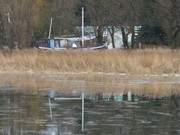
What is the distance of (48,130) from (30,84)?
1404 cm

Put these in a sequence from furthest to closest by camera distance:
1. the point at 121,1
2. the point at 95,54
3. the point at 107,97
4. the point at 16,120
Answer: the point at 121,1, the point at 95,54, the point at 107,97, the point at 16,120

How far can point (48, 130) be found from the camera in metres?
12.9

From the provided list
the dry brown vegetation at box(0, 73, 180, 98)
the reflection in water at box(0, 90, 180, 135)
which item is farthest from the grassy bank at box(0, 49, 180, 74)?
the reflection in water at box(0, 90, 180, 135)

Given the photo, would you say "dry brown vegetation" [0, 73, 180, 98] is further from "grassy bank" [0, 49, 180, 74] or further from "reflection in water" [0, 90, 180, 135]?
"reflection in water" [0, 90, 180, 135]

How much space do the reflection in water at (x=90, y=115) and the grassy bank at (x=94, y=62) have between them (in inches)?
479

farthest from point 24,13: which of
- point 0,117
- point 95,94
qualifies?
point 0,117

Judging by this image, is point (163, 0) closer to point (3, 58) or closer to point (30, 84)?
point (3, 58)

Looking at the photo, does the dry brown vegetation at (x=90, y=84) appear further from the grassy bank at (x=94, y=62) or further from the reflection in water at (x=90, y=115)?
the reflection in water at (x=90, y=115)

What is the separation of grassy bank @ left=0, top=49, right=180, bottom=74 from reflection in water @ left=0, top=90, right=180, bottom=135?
12.2 meters

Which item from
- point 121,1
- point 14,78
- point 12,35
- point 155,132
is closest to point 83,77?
point 14,78

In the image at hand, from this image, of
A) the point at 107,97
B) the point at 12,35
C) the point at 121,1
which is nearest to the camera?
the point at 107,97

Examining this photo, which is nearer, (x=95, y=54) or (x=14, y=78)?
(x=14, y=78)

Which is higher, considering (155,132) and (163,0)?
(163,0)

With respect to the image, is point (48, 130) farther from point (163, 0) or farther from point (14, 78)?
point (163, 0)
